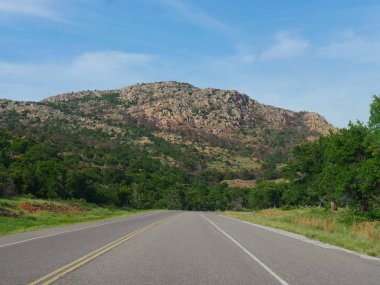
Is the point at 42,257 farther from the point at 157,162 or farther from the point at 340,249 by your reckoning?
the point at 157,162

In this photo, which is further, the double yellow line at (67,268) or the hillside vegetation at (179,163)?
the hillside vegetation at (179,163)

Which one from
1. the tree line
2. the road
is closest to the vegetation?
the tree line

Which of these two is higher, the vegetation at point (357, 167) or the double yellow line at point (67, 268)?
the vegetation at point (357, 167)

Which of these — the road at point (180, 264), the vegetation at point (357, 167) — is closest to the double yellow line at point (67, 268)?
the road at point (180, 264)

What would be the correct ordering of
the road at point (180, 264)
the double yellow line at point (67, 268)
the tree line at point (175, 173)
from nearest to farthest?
the double yellow line at point (67, 268) → the road at point (180, 264) → the tree line at point (175, 173)

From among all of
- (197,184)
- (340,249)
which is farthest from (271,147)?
(340,249)

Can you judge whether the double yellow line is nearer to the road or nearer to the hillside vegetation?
the road

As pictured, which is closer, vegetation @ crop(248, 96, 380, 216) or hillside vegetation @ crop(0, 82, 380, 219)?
vegetation @ crop(248, 96, 380, 216)

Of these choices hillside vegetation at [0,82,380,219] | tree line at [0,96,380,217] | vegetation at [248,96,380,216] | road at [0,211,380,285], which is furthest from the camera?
hillside vegetation at [0,82,380,219]

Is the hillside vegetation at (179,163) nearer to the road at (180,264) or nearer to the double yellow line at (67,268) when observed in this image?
the road at (180,264)

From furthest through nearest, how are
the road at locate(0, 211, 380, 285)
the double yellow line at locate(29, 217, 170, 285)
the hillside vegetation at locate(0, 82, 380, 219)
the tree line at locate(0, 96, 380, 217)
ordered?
the hillside vegetation at locate(0, 82, 380, 219) < the tree line at locate(0, 96, 380, 217) < the road at locate(0, 211, 380, 285) < the double yellow line at locate(29, 217, 170, 285)

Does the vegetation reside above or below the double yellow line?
above

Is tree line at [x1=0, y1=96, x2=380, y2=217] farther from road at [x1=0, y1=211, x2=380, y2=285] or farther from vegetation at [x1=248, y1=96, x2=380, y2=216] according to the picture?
road at [x1=0, y1=211, x2=380, y2=285]

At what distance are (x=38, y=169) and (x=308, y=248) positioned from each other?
218 feet
